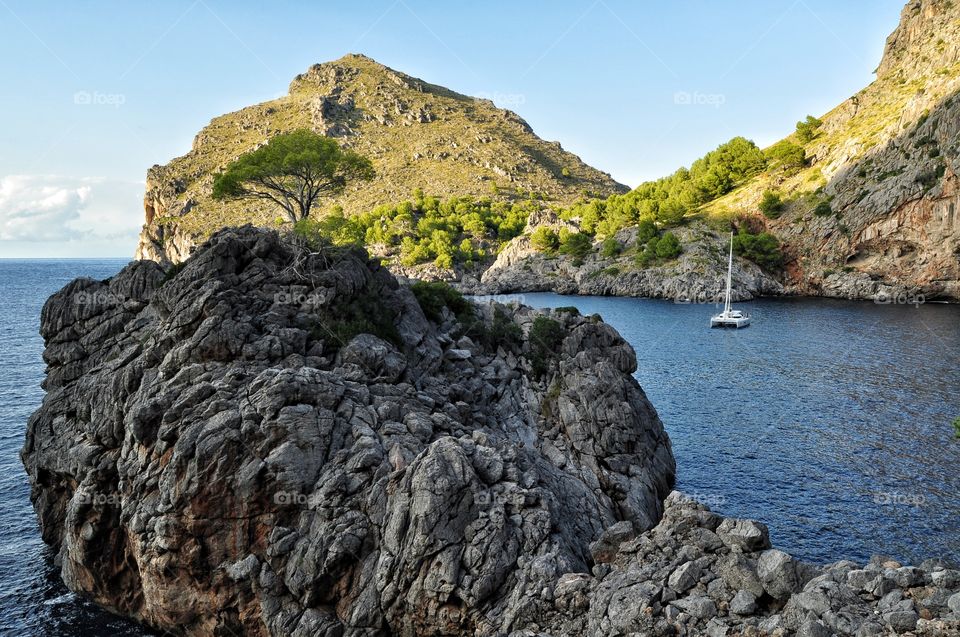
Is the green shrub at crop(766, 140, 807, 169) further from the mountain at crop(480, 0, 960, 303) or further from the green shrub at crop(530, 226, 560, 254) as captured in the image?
the green shrub at crop(530, 226, 560, 254)

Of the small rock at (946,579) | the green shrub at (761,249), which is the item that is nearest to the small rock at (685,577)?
the small rock at (946,579)

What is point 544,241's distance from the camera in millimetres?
180750

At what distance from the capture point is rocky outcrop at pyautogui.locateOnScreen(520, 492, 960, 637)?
1431 cm

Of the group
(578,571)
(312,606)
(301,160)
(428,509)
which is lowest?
(312,606)

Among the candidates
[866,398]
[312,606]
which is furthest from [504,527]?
[866,398]

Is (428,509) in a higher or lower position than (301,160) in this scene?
lower

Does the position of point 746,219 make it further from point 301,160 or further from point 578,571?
point 578,571

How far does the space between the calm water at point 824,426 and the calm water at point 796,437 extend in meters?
0.14

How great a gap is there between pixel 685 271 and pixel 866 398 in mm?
88548

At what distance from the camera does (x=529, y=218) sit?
192625mm

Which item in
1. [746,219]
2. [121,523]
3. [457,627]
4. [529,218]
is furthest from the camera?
[529,218]

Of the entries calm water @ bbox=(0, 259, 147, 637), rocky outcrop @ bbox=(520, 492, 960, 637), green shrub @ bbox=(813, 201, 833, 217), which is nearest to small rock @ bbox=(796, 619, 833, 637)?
rocky outcrop @ bbox=(520, 492, 960, 637)

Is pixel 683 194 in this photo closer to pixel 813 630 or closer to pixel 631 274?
pixel 631 274

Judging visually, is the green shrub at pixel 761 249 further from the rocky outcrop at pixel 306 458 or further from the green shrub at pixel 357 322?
the green shrub at pixel 357 322
